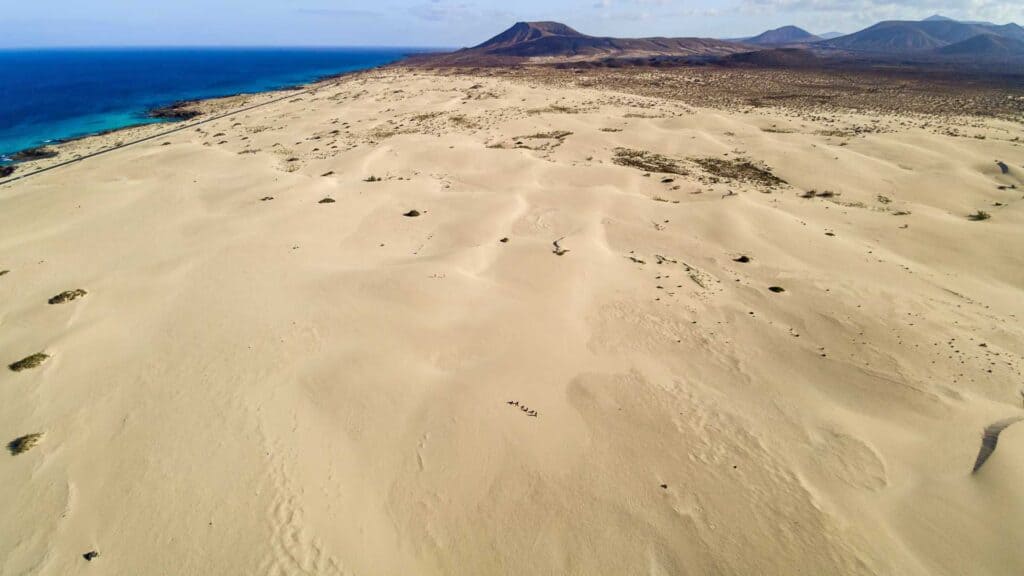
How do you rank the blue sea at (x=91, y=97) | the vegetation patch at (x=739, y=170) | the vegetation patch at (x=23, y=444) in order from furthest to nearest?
the blue sea at (x=91, y=97) → the vegetation patch at (x=739, y=170) → the vegetation patch at (x=23, y=444)

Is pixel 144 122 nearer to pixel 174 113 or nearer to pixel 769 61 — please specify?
pixel 174 113

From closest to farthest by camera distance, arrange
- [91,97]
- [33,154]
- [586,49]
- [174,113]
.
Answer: [33,154] < [174,113] < [91,97] < [586,49]

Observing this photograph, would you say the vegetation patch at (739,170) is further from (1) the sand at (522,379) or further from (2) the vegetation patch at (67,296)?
(2) the vegetation patch at (67,296)

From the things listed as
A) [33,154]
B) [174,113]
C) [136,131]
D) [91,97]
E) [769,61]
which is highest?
[769,61]

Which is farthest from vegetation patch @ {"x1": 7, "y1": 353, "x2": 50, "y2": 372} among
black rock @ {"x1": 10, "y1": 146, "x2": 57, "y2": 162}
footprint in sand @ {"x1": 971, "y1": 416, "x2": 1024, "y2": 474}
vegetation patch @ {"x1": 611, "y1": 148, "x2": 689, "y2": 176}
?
black rock @ {"x1": 10, "y1": 146, "x2": 57, "y2": 162}

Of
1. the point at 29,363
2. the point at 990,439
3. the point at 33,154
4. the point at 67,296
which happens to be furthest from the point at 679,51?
the point at 29,363

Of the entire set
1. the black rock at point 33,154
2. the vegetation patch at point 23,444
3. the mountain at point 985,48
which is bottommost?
the vegetation patch at point 23,444

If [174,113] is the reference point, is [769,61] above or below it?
above

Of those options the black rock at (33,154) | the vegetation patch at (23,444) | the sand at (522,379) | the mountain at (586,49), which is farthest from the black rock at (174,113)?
the mountain at (586,49)

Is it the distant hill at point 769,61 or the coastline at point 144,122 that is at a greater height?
the distant hill at point 769,61
